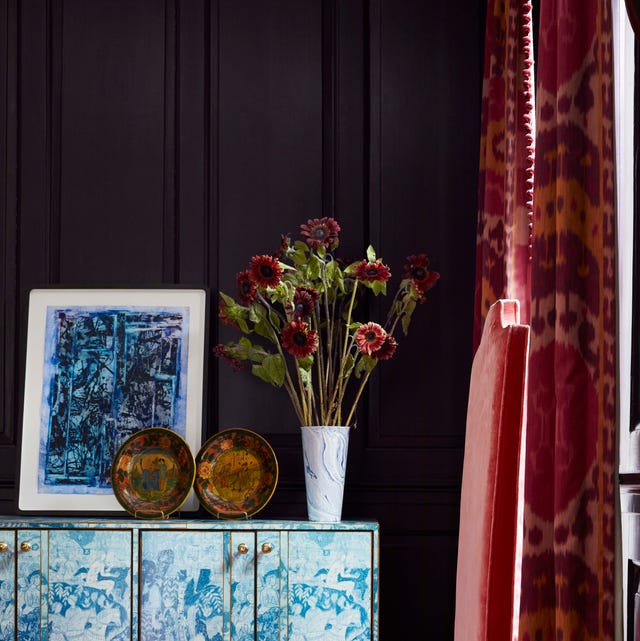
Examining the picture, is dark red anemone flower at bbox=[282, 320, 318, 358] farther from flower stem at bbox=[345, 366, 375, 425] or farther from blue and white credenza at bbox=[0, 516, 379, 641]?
blue and white credenza at bbox=[0, 516, 379, 641]

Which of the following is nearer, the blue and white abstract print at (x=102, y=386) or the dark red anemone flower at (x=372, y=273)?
the dark red anemone flower at (x=372, y=273)

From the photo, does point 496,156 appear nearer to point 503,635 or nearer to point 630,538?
point 630,538

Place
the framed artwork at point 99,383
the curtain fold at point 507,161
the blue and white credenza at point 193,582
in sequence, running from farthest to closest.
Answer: the framed artwork at point 99,383 < the blue and white credenza at point 193,582 < the curtain fold at point 507,161

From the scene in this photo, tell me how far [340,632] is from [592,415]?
1219 mm

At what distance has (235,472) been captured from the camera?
2.46 m

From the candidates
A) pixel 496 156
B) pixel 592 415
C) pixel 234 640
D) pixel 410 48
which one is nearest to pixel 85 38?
pixel 410 48

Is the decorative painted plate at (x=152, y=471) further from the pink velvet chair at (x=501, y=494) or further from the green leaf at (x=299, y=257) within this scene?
the pink velvet chair at (x=501, y=494)

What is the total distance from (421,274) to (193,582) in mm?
1060

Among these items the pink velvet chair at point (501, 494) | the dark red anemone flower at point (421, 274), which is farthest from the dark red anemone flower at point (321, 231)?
the pink velvet chair at point (501, 494)

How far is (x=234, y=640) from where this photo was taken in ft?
7.47

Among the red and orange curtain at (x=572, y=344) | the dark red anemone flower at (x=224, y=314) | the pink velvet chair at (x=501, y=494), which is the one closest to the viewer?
the pink velvet chair at (x=501, y=494)

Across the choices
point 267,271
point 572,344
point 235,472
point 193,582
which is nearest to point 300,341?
point 267,271

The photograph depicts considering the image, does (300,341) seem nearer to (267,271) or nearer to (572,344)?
(267,271)

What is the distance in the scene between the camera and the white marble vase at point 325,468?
92.7 inches
